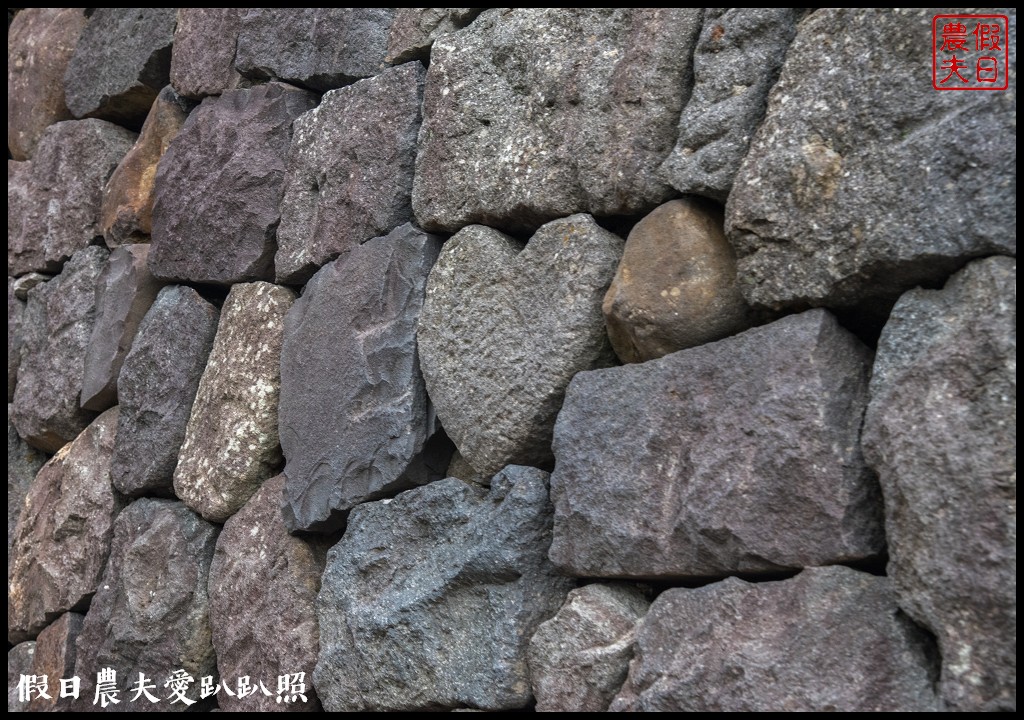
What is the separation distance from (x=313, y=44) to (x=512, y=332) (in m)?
1.03

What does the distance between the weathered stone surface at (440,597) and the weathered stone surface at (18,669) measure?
1.29m

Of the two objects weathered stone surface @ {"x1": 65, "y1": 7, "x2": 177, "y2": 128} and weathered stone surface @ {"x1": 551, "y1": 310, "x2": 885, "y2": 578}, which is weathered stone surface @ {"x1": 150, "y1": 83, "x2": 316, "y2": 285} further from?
weathered stone surface @ {"x1": 551, "y1": 310, "x2": 885, "y2": 578}

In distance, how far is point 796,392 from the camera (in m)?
1.39

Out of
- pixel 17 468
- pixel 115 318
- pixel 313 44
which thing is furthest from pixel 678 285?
pixel 17 468

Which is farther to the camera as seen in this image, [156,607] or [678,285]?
[156,607]

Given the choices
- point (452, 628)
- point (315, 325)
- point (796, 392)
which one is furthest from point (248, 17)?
point (796, 392)

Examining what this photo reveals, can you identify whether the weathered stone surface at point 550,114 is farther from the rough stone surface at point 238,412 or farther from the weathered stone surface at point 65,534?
the weathered stone surface at point 65,534

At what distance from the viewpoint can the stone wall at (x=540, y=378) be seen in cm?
127

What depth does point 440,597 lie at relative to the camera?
5.86 feet

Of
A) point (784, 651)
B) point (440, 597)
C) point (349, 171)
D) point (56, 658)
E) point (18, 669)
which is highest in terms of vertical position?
point (349, 171)

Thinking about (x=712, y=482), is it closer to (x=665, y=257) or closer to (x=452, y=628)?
(x=665, y=257)

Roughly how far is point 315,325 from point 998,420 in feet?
4.56

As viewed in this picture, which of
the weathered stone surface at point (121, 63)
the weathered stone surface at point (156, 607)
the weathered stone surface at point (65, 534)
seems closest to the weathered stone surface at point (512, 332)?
the weathered stone surface at point (156, 607)

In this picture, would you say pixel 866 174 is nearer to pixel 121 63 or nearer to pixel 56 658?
pixel 56 658
